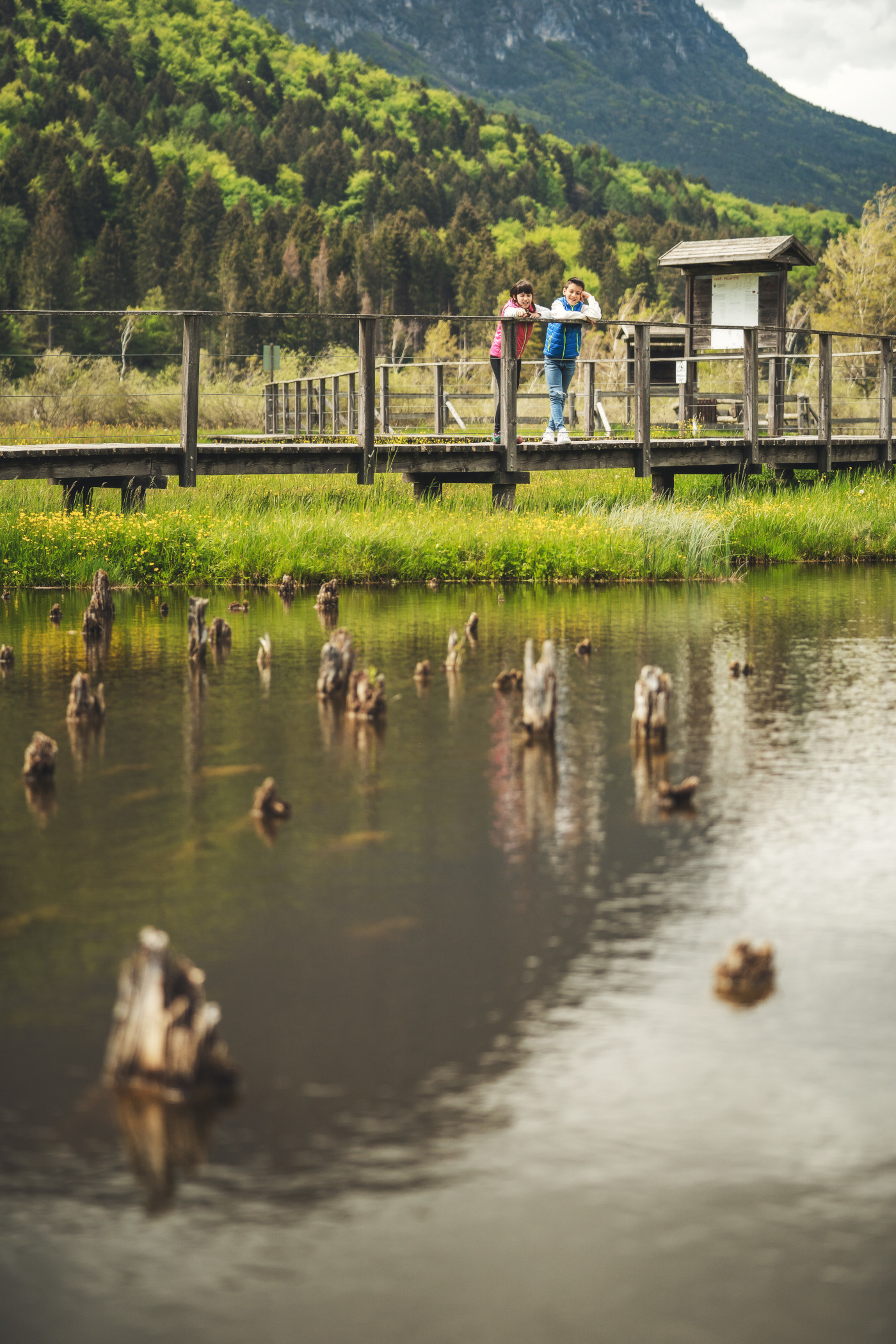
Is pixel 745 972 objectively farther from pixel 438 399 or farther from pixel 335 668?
pixel 438 399

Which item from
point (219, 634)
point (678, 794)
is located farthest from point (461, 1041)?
point (219, 634)

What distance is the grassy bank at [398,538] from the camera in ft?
52.5

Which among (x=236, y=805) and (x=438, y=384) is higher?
(x=438, y=384)

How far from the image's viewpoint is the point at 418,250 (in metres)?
106

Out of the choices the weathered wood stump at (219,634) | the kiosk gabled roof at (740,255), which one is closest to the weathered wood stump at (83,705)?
the weathered wood stump at (219,634)

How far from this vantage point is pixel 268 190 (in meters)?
113

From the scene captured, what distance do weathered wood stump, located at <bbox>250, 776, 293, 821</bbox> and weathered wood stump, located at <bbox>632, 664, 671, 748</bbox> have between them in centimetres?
217

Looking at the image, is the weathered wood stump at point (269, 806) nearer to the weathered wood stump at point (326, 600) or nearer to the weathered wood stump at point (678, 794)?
the weathered wood stump at point (678, 794)

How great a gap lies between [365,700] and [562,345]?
1065 cm

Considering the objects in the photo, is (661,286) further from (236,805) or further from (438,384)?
(236,805)

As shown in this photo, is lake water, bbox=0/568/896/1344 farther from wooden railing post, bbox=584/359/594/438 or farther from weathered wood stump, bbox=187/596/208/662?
wooden railing post, bbox=584/359/594/438

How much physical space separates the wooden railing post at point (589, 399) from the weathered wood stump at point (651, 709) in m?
14.3

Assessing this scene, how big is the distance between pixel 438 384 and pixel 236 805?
687 inches

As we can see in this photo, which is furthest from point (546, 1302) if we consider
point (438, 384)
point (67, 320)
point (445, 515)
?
point (67, 320)
